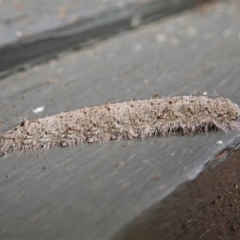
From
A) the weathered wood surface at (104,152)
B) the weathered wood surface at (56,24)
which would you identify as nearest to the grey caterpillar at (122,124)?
the weathered wood surface at (104,152)

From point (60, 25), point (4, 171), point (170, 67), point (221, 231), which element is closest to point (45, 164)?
point (4, 171)

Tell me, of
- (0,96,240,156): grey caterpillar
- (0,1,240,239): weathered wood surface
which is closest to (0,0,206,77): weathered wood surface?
(0,1,240,239): weathered wood surface

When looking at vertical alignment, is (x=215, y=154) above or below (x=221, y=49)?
below

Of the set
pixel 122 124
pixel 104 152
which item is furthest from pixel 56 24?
pixel 104 152

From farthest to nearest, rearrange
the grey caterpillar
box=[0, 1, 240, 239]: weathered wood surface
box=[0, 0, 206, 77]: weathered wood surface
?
1. box=[0, 0, 206, 77]: weathered wood surface
2. the grey caterpillar
3. box=[0, 1, 240, 239]: weathered wood surface

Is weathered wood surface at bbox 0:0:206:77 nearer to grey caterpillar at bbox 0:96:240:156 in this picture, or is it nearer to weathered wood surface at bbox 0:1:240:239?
weathered wood surface at bbox 0:1:240:239

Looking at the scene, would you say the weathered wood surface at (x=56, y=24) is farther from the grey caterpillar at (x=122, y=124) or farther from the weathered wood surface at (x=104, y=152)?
the grey caterpillar at (x=122, y=124)

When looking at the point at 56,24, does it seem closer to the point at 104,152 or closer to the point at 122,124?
the point at 122,124

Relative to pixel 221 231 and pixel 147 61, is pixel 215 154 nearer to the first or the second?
pixel 221 231
